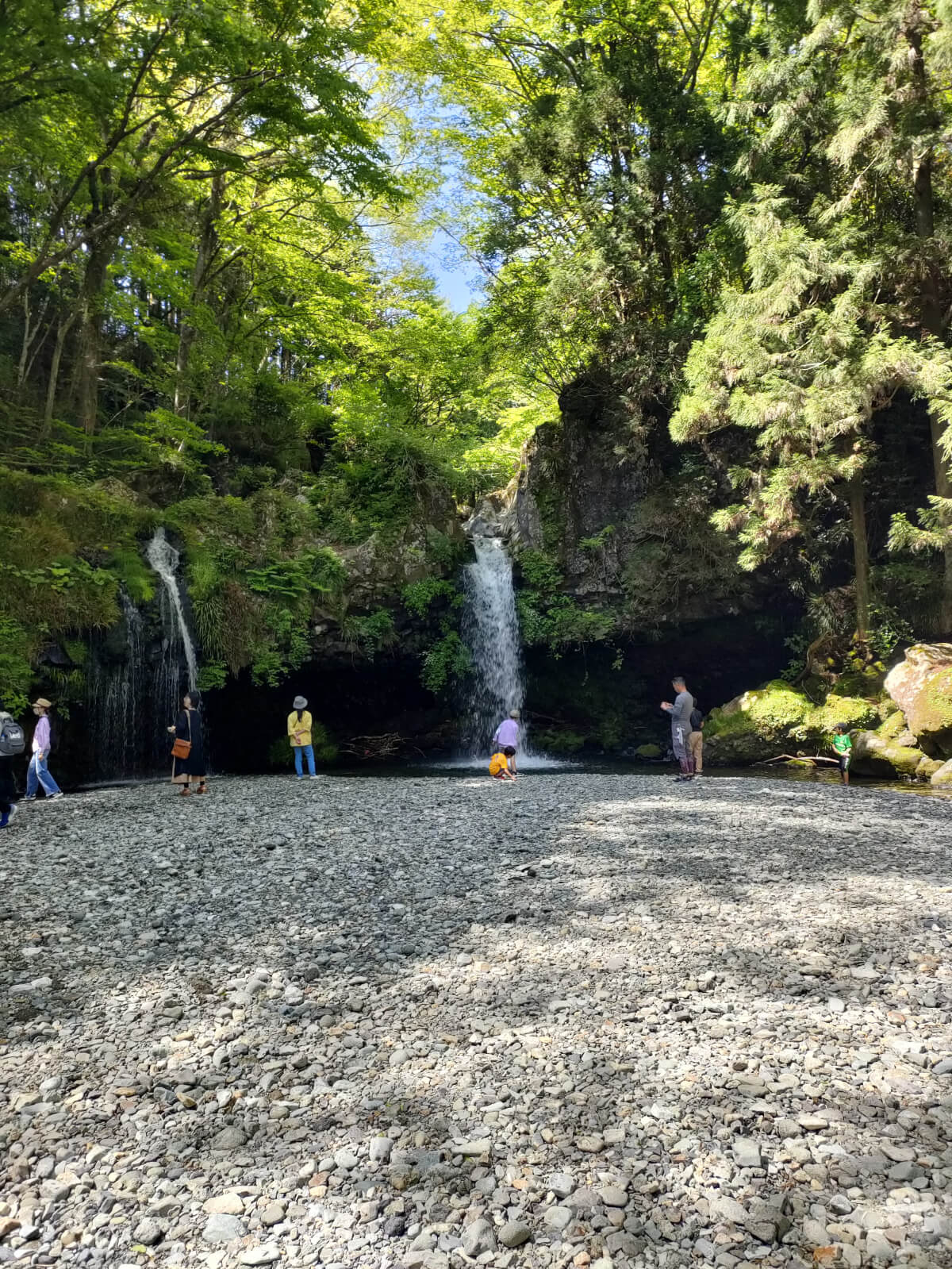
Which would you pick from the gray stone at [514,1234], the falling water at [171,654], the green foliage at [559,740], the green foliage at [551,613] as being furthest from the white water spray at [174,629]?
the gray stone at [514,1234]

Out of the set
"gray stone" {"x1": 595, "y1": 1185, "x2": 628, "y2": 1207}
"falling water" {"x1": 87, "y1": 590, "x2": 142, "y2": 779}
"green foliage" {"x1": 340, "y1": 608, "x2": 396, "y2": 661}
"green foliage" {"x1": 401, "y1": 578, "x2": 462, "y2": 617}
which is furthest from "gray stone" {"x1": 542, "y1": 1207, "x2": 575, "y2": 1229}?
"green foliage" {"x1": 401, "y1": 578, "x2": 462, "y2": 617}

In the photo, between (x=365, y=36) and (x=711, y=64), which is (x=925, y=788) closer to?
(x=365, y=36)

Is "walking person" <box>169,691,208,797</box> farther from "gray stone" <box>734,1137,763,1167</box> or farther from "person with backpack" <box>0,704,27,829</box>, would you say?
"gray stone" <box>734,1137,763,1167</box>

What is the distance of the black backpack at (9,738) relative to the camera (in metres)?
8.08

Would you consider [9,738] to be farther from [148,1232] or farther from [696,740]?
[696,740]

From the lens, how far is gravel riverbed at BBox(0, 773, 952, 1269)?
251 centimetres

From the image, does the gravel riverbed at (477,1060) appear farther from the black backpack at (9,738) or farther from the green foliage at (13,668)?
the green foliage at (13,668)

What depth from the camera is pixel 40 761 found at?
1144cm

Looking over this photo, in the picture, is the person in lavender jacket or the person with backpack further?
the person in lavender jacket

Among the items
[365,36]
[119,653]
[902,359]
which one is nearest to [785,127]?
[902,359]

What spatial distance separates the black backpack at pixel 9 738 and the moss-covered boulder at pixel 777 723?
532 inches

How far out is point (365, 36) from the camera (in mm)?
12266

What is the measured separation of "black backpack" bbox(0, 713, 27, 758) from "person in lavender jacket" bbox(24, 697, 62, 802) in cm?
311

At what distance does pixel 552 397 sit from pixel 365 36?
14.0 m
